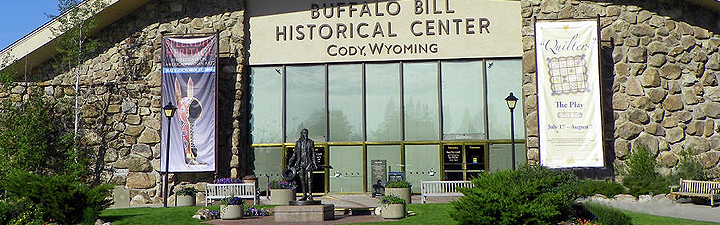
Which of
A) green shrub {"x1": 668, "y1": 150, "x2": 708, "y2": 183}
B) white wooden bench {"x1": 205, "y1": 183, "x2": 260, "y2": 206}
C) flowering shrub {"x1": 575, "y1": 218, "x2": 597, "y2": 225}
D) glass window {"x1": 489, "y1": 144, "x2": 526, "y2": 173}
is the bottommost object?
flowering shrub {"x1": 575, "y1": 218, "x2": 597, "y2": 225}

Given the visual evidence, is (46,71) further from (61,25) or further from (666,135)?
(666,135)

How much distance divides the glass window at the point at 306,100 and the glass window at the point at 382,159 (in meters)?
2.21

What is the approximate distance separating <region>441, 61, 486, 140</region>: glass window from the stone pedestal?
1239 cm

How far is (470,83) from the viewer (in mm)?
29297

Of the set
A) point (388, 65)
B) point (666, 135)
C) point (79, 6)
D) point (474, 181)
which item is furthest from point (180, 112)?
point (666, 135)

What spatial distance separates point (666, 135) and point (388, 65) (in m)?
11.6

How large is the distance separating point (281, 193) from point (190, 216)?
463 cm

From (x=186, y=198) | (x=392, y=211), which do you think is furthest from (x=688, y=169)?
(x=186, y=198)

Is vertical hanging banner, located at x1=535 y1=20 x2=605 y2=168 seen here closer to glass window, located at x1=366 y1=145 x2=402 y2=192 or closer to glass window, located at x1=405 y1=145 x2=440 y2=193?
glass window, located at x1=405 y1=145 x2=440 y2=193

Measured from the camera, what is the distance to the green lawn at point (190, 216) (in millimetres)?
16922

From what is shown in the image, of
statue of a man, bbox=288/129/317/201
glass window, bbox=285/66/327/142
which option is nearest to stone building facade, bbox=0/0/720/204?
glass window, bbox=285/66/327/142

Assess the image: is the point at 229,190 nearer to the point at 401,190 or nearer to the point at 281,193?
the point at 281,193

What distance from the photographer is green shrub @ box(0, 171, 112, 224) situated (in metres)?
17.4

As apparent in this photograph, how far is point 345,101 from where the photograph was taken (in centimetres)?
2986
